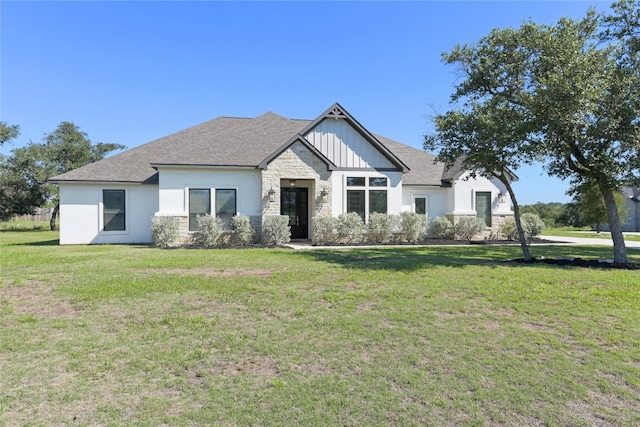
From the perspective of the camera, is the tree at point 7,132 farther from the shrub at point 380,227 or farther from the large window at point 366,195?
the shrub at point 380,227

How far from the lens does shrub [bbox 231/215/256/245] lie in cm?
1573

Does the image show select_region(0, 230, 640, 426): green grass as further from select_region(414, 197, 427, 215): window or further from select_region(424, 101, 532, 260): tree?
select_region(414, 197, 427, 215): window

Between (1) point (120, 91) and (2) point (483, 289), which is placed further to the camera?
(1) point (120, 91)

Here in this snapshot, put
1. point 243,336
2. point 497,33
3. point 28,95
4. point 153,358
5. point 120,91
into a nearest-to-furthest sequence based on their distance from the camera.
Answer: point 153,358
point 243,336
point 497,33
point 28,95
point 120,91

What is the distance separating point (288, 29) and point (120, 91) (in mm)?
9679

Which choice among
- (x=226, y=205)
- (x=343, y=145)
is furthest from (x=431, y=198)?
(x=226, y=205)

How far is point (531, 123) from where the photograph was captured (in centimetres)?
1006

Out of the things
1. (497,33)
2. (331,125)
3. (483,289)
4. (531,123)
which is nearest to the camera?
(483,289)

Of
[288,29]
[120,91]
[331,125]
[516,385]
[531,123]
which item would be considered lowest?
[516,385]

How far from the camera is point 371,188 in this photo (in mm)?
17703

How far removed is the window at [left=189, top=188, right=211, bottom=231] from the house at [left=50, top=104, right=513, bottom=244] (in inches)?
1.7

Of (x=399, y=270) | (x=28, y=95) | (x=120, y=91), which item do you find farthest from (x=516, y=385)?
(x=120, y=91)

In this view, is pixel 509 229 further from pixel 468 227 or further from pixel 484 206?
pixel 468 227

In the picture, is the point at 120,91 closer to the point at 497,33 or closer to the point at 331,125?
the point at 331,125
